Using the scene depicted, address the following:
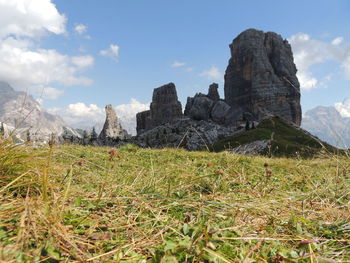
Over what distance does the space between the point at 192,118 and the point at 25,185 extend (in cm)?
13333

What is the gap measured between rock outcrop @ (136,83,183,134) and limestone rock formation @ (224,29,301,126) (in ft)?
112

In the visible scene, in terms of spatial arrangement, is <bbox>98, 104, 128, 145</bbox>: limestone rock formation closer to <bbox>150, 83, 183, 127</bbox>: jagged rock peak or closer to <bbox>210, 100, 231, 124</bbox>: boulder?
<bbox>150, 83, 183, 127</bbox>: jagged rock peak

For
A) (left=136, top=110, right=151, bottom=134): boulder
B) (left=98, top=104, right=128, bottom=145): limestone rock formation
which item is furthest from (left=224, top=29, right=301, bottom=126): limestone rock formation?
(left=98, top=104, right=128, bottom=145): limestone rock formation

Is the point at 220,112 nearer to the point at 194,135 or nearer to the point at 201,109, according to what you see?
the point at 201,109

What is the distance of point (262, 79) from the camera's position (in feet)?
400

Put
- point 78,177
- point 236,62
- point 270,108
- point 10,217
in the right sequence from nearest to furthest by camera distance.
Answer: point 10,217 < point 78,177 < point 270,108 < point 236,62

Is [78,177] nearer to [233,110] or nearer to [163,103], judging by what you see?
[233,110]

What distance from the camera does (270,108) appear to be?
12012 cm

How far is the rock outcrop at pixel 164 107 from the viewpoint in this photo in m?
151

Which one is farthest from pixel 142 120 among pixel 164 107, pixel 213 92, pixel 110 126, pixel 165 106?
pixel 213 92

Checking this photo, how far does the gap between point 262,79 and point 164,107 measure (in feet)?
203

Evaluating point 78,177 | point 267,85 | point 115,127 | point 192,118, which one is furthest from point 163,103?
point 78,177

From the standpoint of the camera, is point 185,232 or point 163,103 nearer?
point 185,232

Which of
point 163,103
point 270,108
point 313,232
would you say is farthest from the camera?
point 163,103
